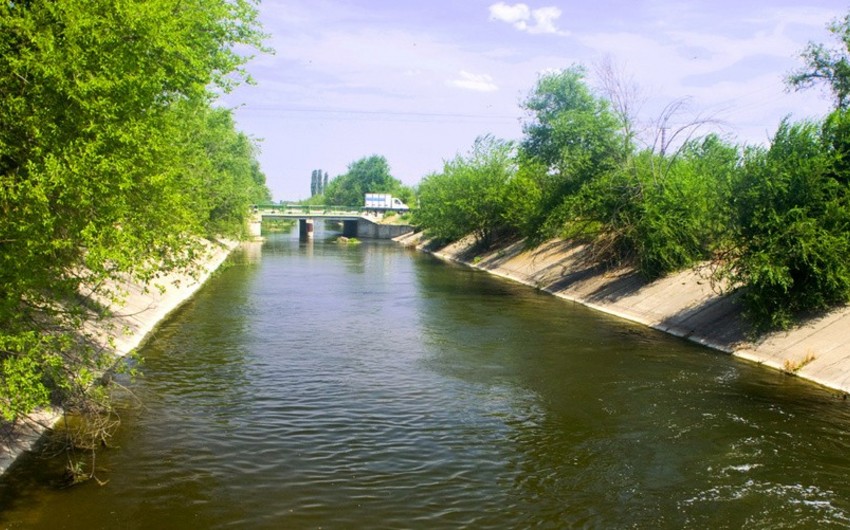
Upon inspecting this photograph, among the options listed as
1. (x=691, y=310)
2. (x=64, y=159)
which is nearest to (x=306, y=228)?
(x=691, y=310)

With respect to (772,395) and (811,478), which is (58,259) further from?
(772,395)

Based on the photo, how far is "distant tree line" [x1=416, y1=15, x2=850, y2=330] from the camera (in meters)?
25.3

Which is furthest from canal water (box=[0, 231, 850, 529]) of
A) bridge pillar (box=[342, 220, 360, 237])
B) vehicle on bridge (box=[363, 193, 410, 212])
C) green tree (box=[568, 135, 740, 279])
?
vehicle on bridge (box=[363, 193, 410, 212])

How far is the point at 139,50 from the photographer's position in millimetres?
12898

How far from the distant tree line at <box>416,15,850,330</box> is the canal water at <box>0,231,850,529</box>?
409cm

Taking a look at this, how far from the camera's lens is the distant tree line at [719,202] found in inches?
996

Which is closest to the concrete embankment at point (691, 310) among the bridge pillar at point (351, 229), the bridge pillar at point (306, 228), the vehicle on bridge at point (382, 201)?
the bridge pillar at point (306, 228)

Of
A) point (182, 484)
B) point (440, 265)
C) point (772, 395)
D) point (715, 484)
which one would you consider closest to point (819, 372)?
point (772, 395)

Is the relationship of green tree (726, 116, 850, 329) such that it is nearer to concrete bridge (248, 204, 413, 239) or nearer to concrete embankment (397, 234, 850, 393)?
concrete embankment (397, 234, 850, 393)

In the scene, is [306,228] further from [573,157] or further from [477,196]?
[573,157]

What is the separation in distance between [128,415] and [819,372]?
2023cm

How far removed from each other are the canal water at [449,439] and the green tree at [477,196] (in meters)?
46.2

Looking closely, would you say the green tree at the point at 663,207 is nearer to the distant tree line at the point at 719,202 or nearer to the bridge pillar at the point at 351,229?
the distant tree line at the point at 719,202

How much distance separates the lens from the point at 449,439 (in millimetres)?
16172
